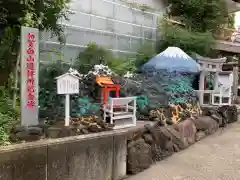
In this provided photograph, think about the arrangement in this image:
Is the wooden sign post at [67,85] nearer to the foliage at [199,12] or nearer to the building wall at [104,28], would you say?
the building wall at [104,28]

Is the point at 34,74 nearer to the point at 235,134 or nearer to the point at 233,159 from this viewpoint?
the point at 233,159

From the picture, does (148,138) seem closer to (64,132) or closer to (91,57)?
(64,132)

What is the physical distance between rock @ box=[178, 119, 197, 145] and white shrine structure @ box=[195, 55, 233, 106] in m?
2.31

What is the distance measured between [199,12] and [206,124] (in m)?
6.48

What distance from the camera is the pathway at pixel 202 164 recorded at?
5773mm

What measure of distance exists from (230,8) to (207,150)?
41.5ft

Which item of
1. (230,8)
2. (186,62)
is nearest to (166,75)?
(186,62)

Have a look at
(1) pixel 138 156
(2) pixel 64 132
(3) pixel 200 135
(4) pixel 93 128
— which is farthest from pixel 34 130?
(3) pixel 200 135

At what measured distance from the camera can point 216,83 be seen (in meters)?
11.3

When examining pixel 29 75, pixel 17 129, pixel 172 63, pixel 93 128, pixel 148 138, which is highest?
pixel 172 63

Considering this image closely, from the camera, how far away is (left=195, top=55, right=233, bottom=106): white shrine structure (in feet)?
35.9

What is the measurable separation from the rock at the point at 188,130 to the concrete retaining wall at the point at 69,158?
9.11 ft

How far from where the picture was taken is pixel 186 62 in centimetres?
1018

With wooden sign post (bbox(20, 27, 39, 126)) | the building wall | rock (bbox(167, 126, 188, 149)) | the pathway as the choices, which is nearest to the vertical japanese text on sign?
wooden sign post (bbox(20, 27, 39, 126))
